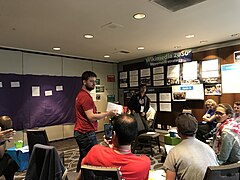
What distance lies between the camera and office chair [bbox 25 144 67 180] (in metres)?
1.58

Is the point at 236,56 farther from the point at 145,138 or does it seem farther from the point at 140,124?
the point at 145,138

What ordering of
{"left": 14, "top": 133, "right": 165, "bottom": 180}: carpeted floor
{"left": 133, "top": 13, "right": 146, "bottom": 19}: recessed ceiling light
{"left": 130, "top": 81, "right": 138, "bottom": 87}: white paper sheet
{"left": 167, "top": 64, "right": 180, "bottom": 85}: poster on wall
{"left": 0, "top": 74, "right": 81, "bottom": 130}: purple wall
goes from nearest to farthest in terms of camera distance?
{"left": 133, "top": 13, "right": 146, "bottom": 19}: recessed ceiling light, {"left": 14, "top": 133, "right": 165, "bottom": 180}: carpeted floor, {"left": 0, "top": 74, "right": 81, "bottom": 130}: purple wall, {"left": 167, "top": 64, "right": 180, "bottom": 85}: poster on wall, {"left": 130, "top": 81, "right": 138, "bottom": 87}: white paper sheet

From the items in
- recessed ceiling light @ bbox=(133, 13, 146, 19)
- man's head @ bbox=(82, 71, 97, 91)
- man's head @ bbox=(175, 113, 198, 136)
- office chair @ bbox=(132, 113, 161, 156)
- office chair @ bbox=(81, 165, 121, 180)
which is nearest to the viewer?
office chair @ bbox=(81, 165, 121, 180)

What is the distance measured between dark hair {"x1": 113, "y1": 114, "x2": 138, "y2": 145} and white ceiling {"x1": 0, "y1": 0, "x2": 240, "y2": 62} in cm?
190

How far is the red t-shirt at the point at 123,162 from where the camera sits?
124cm

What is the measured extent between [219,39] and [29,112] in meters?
5.31

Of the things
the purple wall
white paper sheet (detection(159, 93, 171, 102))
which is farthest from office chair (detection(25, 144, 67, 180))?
white paper sheet (detection(159, 93, 171, 102))

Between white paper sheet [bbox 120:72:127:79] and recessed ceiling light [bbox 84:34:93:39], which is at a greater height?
recessed ceiling light [bbox 84:34:93:39]

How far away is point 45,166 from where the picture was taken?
5.24 feet

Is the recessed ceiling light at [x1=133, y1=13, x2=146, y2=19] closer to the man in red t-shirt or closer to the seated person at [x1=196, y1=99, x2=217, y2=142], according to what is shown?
the man in red t-shirt

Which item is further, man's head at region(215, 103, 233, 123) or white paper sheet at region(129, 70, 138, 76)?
white paper sheet at region(129, 70, 138, 76)

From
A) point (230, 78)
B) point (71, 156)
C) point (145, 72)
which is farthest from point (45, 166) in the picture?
point (145, 72)

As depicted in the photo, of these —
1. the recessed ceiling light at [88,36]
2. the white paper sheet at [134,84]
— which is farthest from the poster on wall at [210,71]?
the recessed ceiling light at [88,36]

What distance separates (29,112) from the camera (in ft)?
17.8
